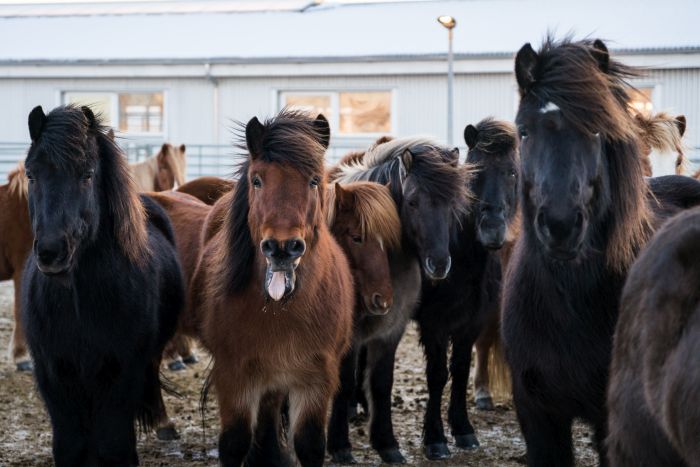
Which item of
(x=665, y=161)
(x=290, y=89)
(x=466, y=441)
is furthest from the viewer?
A: (x=290, y=89)

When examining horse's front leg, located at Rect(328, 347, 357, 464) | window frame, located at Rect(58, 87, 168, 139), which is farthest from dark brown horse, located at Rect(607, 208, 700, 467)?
window frame, located at Rect(58, 87, 168, 139)

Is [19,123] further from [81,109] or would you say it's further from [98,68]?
[81,109]

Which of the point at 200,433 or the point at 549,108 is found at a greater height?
the point at 549,108

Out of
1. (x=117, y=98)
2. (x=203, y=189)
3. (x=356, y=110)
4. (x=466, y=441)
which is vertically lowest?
(x=466, y=441)

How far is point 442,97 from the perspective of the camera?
18.3 metres

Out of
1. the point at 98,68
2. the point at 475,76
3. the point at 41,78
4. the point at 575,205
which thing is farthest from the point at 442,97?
the point at 575,205

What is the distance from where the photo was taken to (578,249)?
3.80m

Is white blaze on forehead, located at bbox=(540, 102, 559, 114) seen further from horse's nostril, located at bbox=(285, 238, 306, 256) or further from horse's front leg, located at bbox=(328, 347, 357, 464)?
horse's front leg, located at bbox=(328, 347, 357, 464)

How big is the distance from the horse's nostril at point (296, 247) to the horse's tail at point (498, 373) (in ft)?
11.3

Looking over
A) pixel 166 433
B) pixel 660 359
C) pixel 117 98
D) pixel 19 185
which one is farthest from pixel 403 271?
pixel 117 98

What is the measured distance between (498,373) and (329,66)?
40.1ft

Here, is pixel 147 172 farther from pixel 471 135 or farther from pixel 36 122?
pixel 36 122

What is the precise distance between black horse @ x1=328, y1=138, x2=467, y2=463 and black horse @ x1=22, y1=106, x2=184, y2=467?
1.50 meters

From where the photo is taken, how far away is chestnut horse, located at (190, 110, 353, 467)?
15.3ft
